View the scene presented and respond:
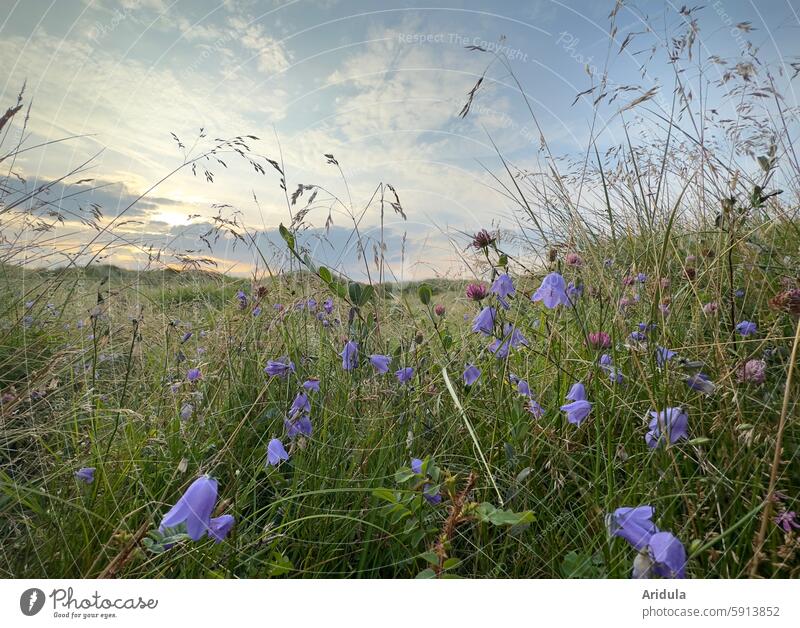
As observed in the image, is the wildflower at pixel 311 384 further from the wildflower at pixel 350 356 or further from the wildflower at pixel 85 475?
the wildflower at pixel 85 475

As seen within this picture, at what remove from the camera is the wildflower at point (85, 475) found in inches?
47.8

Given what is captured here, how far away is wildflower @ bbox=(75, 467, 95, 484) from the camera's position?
1214mm

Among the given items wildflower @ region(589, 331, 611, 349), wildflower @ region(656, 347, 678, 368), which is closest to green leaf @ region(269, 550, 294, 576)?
wildflower @ region(589, 331, 611, 349)

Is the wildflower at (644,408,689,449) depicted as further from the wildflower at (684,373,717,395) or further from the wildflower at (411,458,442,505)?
the wildflower at (411,458,442,505)

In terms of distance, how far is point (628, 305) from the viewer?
1.80 meters

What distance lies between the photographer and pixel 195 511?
0.83 m

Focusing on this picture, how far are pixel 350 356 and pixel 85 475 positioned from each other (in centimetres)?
77

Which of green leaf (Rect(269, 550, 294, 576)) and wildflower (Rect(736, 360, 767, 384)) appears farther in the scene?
wildflower (Rect(736, 360, 767, 384))

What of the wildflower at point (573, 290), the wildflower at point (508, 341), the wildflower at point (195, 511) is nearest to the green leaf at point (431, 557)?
the wildflower at point (195, 511)

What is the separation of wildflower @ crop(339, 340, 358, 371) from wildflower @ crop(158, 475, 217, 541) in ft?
2.36

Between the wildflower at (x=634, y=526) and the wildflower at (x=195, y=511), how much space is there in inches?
26.7
